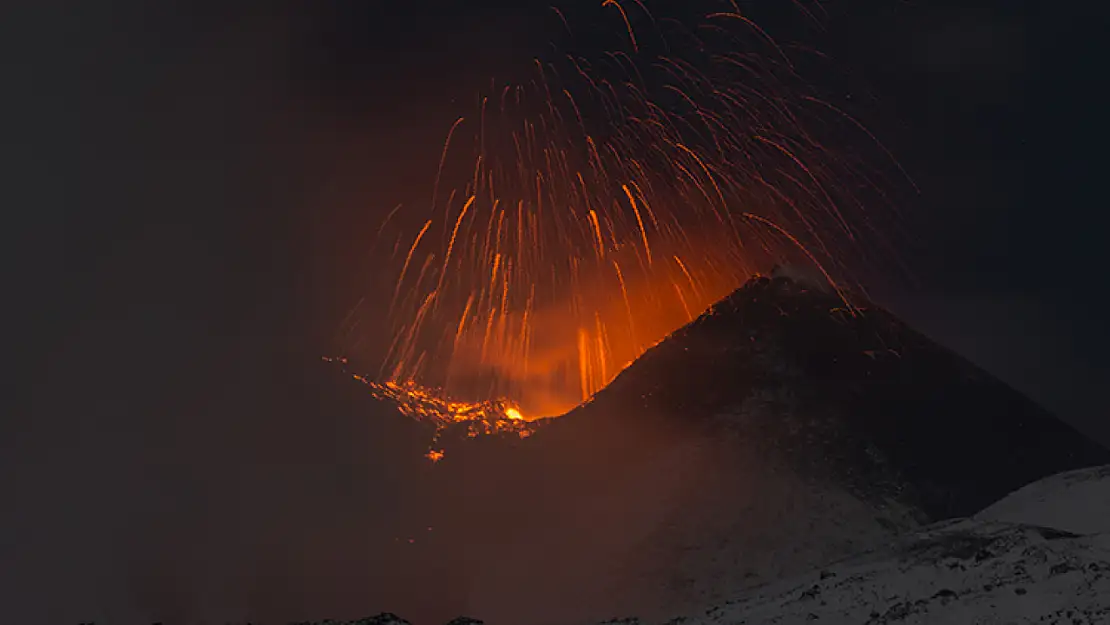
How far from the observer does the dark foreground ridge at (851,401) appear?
74688 millimetres

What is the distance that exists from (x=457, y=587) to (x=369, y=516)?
11.3 meters

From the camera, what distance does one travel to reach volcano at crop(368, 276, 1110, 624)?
60719mm

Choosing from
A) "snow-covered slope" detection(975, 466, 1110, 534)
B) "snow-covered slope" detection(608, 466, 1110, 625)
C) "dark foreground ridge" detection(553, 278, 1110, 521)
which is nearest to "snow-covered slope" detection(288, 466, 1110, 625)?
"snow-covered slope" detection(608, 466, 1110, 625)

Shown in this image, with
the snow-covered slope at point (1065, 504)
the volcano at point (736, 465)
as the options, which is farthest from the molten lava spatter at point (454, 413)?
the snow-covered slope at point (1065, 504)

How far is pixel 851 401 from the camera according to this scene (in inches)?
3216

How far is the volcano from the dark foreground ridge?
0.50 ft

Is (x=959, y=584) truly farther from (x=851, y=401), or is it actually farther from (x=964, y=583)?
(x=851, y=401)

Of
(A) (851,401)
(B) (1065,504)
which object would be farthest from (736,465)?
(B) (1065,504)

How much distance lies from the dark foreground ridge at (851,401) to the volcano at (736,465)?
151 mm

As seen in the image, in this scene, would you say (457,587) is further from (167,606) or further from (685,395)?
(685,395)

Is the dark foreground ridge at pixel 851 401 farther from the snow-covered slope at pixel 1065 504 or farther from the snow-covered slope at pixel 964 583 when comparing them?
the snow-covered slope at pixel 964 583

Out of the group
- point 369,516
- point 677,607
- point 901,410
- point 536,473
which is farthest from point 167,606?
point 901,410

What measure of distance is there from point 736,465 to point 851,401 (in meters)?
14.6

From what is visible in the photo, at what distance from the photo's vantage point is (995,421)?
3270 inches
